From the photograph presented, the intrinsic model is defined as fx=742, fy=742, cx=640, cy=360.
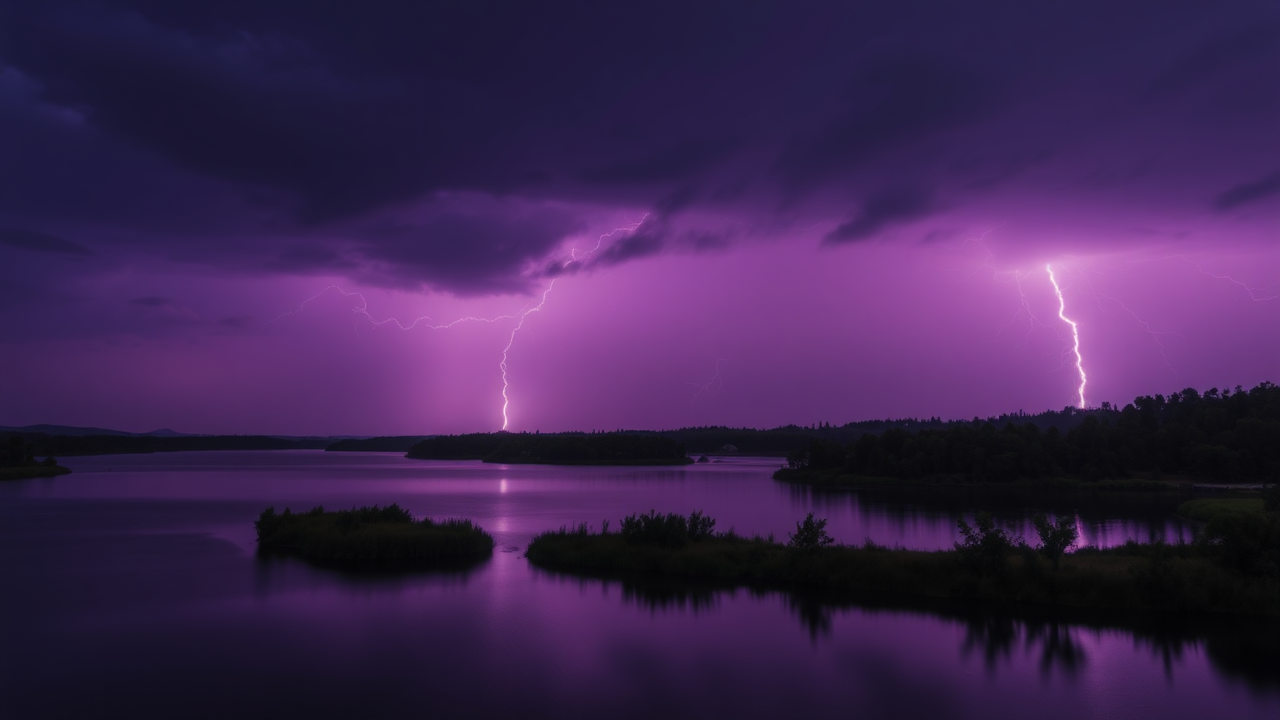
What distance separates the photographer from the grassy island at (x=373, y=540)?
3256cm

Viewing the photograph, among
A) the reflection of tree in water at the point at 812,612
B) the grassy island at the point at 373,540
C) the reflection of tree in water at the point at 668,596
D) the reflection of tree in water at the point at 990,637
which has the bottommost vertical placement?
the reflection of tree in water at the point at 668,596

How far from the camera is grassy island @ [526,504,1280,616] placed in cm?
2194

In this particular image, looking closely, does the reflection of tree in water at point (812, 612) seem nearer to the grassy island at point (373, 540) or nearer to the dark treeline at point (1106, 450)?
the grassy island at point (373, 540)

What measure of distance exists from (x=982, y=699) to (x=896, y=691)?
1.75m

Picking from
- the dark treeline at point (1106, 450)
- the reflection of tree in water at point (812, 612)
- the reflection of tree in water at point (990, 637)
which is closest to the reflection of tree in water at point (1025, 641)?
the reflection of tree in water at point (990, 637)

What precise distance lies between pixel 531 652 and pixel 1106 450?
96.2 m

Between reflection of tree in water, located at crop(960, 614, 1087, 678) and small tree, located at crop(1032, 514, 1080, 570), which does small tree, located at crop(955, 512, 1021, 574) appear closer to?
small tree, located at crop(1032, 514, 1080, 570)

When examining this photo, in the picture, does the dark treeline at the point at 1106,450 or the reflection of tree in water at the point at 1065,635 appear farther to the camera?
the dark treeline at the point at 1106,450

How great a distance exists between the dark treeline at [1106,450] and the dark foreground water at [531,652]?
77799 millimetres

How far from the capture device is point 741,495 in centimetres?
7562

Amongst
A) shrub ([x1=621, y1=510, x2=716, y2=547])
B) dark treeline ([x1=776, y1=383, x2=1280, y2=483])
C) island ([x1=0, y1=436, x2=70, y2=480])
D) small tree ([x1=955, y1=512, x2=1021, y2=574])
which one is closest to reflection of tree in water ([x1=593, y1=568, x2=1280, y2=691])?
small tree ([x1=955, y1=512, x2=1021, y2=574])

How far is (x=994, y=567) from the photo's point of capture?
24031 mm

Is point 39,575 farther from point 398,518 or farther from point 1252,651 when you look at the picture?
point 1252,651

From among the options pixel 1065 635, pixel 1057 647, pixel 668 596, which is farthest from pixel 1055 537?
pixel 668 596
